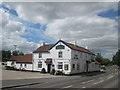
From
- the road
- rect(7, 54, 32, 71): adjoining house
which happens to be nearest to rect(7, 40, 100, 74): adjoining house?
rect(7, 54, 32, 71): adjoining house

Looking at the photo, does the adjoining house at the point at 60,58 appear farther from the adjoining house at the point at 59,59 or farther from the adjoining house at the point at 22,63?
the adjoining house at the point at 22,63

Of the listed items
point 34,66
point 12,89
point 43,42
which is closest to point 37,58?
point 34,66

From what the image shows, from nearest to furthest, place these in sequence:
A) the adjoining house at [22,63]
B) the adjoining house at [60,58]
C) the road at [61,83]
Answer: the road at [61,83] < the adjoining house at [60,58] < the adjoining house at [22,63]

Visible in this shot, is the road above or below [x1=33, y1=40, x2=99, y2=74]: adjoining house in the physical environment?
below

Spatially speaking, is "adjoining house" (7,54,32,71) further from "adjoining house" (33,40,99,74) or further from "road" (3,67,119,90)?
"road" (3,67,119,90)

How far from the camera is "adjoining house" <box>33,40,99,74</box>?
3591cm

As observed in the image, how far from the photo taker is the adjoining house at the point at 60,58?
35.9m

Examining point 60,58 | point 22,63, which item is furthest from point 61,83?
point 22,63

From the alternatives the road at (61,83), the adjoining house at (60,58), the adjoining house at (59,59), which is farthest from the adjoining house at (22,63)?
the road at (61,83)

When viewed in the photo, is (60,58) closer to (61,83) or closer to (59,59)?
(59,59)

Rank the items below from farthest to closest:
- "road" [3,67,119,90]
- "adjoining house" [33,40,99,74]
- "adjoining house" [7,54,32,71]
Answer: "adjoining house" [7,54,32,71], "adjoining house" [33,40,99,74], "road" [3,67,119,90]

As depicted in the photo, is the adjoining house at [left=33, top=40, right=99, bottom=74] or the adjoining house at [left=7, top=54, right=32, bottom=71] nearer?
the adjoining house at [left=33, top=40, right=99, bottom=74]

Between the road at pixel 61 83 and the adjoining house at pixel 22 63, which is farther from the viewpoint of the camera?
the adjoining house at pixel 22 63

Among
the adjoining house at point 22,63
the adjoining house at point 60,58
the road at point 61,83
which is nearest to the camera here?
the road at point 61,83
